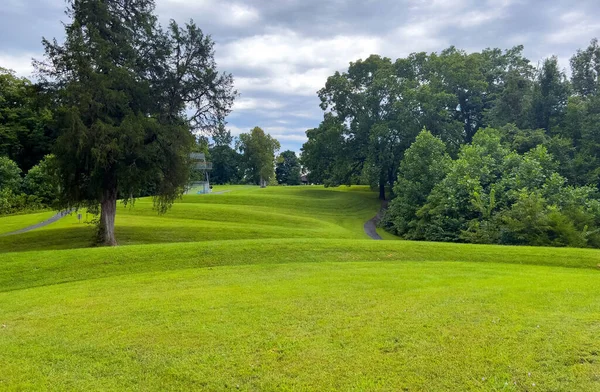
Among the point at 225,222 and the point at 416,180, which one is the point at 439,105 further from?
the point at 225,222

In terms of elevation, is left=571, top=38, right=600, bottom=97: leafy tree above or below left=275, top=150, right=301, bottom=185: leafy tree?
above

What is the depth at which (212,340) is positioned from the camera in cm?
527

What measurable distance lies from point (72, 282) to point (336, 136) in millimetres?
36785

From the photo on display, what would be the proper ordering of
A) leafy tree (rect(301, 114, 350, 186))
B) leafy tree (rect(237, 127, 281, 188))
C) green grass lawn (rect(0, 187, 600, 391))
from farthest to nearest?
leafy tree (rect(237, 127, 281, 188)), leafy tree (rect(301, 114, 350, 186)), green grass lawn (rect(0, 187, 600, 391))

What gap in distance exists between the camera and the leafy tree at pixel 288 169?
309ft

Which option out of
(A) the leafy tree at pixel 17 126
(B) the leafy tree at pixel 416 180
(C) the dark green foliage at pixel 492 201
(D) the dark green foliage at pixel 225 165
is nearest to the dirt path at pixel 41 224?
(A) the leafy tree at pixel 17 126

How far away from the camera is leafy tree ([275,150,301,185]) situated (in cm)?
9419

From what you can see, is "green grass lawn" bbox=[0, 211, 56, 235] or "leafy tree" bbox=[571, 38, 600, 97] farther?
"leafy tree" bbox=[571, 38, 600, 97]

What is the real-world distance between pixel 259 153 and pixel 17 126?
127 feet

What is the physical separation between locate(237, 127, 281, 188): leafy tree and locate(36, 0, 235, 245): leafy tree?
1941 inches

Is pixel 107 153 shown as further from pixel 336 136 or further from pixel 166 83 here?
pixel 336 136

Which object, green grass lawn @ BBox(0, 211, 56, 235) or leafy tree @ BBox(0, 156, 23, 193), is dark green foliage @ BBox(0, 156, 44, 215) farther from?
green grass lawn @ BBox(0, 211, 56, 235)

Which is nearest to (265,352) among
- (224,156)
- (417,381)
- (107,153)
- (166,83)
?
(417,381)

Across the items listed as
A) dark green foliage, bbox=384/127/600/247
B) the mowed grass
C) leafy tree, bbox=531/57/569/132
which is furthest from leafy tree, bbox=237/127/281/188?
leafy tree, bbox=531/57/569/132
